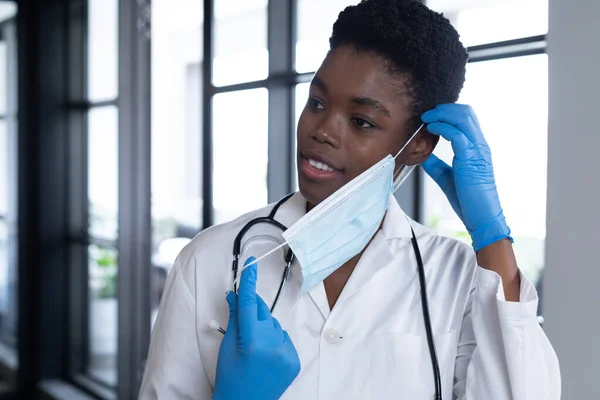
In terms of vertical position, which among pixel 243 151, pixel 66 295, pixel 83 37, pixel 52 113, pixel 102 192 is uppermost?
pixel 83 37

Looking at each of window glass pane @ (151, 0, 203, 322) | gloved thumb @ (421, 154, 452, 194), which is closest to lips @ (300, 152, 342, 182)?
gloved thumb @ (421, 154, 452, 194)

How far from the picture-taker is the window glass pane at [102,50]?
3225 mm

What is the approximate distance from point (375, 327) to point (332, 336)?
9 cm

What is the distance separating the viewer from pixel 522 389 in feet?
3.37

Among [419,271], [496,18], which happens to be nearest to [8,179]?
[496,18]

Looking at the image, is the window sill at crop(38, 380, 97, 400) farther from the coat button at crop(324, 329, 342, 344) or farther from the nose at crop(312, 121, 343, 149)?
the nose at crop(312, 121, 343, 149)

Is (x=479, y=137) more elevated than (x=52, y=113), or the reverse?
(x=52, y=113)

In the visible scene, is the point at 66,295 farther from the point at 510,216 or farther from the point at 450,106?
the point at 450,106

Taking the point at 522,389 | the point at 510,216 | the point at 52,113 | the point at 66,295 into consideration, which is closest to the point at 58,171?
the point at 52,113

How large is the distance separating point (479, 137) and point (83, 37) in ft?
9.65

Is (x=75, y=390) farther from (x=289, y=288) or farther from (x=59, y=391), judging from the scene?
(x=289, y=288)

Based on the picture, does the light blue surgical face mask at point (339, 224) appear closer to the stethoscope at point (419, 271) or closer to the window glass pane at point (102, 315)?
the stethoscope at point (419, 271)

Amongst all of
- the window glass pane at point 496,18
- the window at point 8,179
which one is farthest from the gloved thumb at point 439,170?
the window at point 8,179

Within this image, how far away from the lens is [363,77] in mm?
1081
